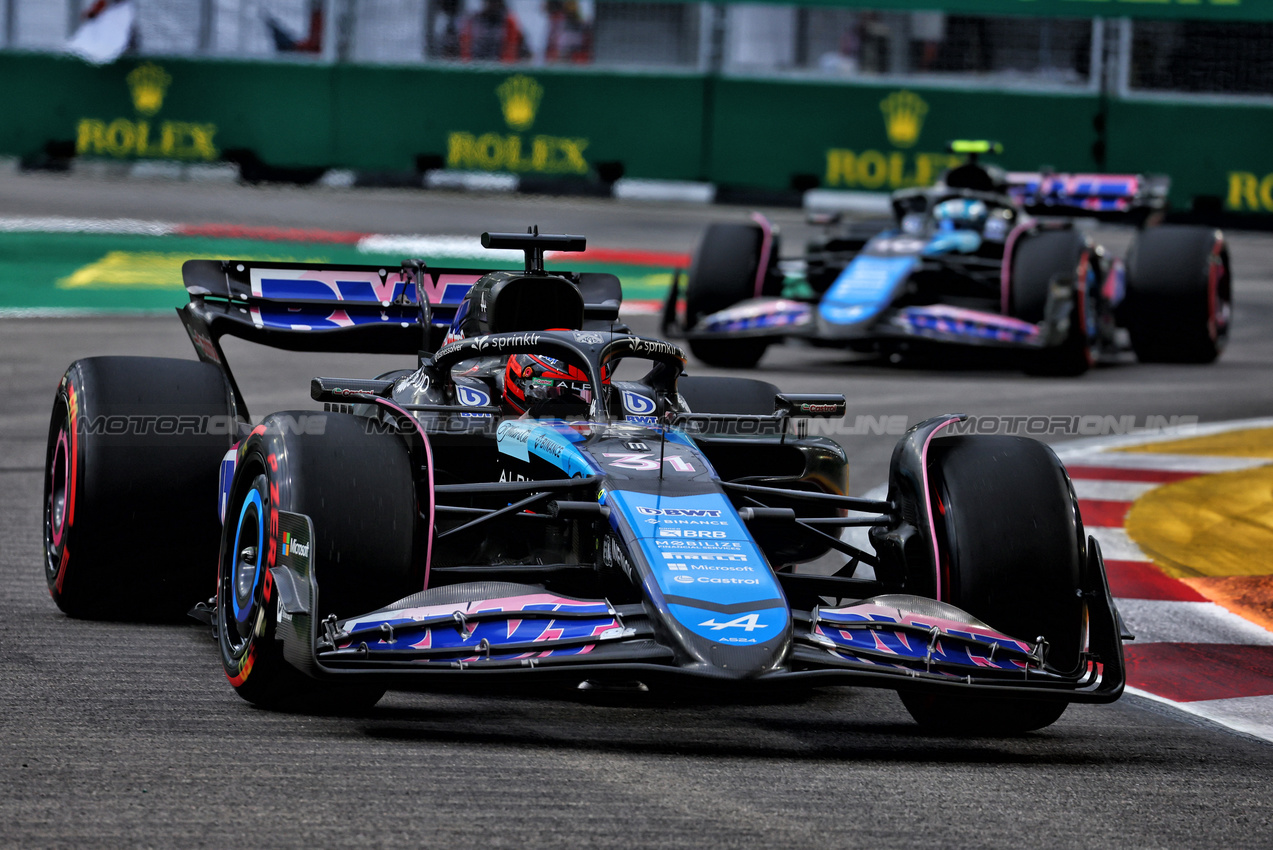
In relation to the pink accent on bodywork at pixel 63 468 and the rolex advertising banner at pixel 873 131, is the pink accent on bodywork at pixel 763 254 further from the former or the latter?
the rolex advertising banner at pixel 873 131

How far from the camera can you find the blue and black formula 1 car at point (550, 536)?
177 inches

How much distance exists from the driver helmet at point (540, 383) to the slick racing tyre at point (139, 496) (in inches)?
37.1

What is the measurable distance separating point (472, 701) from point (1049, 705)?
1512 millimetres

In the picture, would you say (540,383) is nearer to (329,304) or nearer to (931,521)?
(931,521)

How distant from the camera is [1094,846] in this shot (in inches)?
155

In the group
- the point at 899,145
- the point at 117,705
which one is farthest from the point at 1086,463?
the point at 899,145

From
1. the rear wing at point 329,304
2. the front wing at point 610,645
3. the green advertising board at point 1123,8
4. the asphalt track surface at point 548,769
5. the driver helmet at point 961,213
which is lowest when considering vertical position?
the asphalt track surface at point 548,769

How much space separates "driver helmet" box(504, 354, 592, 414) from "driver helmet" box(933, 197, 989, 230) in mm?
8425

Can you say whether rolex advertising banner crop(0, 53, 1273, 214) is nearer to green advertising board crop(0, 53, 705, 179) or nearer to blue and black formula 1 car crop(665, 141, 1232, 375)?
green advertising board crop(0, 53, 705, 179)

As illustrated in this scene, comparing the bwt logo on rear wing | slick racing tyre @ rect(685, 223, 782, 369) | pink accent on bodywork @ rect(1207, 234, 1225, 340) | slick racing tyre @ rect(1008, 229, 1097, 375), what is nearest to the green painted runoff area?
slick racing tyre @ rect(685, 223, 782, 369)

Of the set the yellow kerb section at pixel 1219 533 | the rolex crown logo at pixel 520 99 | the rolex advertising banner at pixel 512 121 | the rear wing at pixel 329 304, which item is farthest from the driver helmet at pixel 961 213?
the rolex crown logo at pixel 520 99

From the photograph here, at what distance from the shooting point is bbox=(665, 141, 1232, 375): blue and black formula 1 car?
13.0 meters

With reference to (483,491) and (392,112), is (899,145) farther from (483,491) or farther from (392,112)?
(483,491)

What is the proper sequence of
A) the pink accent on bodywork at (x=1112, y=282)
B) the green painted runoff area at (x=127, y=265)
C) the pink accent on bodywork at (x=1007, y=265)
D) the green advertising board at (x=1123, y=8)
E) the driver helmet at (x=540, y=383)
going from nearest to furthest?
the driver helmet at (x=540, y=383)
the pink accent on bodywork at (x=1007, y=265)
the pink accent on bodywork at (x=1112, y=282)
the green painted runoff area at (x=127, y=265)
the green advertising board at (x=1123, y=8)
